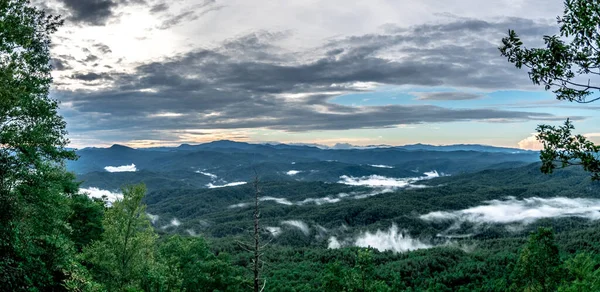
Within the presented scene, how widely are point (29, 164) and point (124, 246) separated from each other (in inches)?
434

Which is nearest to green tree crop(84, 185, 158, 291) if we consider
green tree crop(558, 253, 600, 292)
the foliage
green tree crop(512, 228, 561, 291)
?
the foliage

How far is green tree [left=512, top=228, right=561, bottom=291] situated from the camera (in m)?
45.3

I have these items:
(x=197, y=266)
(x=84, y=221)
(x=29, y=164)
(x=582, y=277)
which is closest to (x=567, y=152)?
(x=29, y=164)

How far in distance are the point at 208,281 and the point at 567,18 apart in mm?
43800

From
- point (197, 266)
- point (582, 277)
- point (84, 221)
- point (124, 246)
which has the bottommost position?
point (197, 266)

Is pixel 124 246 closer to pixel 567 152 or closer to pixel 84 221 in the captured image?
pixel 84 221

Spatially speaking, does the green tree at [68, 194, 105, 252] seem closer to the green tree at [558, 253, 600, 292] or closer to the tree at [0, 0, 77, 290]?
the tree at [0, 0, 77, 290]

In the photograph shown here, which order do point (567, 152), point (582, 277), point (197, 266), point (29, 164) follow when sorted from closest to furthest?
point (567, 152) < point (29, 164) < point (582, 277) < point (197, 266)

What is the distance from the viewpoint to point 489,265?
195375mm

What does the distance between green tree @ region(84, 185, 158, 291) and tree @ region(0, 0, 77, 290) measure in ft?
18.0

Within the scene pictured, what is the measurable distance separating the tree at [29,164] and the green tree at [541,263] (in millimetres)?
52754

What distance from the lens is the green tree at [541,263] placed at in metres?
45.3

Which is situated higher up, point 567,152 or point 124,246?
point 567,152

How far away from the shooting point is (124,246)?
27141 millimetres
